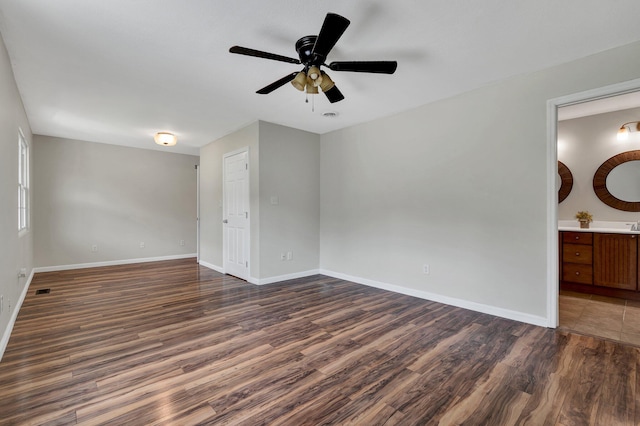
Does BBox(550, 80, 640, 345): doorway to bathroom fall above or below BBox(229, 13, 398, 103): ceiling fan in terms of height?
below

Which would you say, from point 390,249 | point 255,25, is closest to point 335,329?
point 390,249

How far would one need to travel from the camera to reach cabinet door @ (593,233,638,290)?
11.9 feet

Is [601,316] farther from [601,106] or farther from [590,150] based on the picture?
[601,106]

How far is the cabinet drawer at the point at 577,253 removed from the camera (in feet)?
12.9

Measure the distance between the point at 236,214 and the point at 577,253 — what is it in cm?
504

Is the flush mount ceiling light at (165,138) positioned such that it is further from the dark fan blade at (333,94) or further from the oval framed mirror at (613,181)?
the oval framed mirror at (613,181)

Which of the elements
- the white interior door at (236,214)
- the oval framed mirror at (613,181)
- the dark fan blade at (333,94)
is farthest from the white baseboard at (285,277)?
the oval framed mirror at (613,181)

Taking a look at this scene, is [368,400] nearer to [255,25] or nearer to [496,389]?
[496,389]

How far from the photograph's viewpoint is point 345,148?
15.7ft

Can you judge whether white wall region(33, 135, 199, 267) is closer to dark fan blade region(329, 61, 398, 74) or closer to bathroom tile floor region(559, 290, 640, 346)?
dark fan blade region(329, 61, 398, 74)

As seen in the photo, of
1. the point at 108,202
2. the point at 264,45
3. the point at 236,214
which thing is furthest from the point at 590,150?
the point at 108,202

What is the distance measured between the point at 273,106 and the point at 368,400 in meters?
3.36

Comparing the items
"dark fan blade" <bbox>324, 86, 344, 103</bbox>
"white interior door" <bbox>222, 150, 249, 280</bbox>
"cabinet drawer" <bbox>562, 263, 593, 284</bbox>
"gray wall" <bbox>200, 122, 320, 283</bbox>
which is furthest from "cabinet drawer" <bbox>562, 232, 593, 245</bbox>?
"white interior door" <bbox>222, 150, 249, 280</bbox>

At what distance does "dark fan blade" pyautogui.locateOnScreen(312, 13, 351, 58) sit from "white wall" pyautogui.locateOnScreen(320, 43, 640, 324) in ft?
6.98
